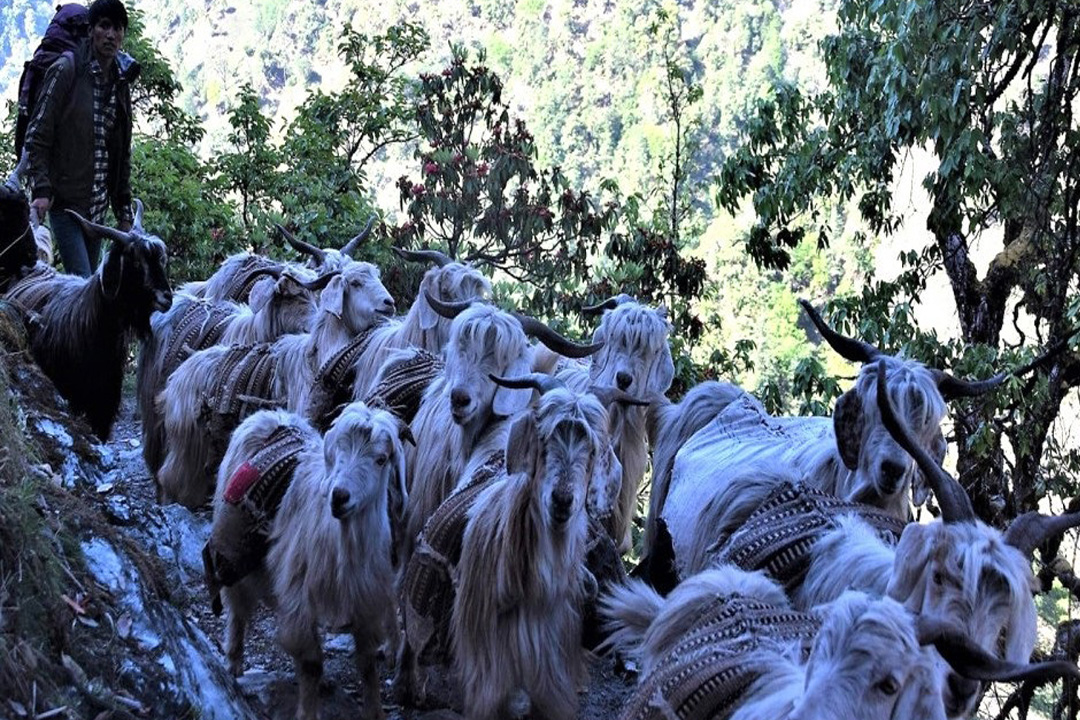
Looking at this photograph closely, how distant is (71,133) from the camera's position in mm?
8016

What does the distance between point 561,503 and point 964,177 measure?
3363 millimetres

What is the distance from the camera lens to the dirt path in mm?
4746

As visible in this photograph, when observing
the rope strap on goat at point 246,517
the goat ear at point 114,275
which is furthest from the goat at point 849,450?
the goat ear at point 114,275

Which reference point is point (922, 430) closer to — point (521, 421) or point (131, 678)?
point (521, 421)

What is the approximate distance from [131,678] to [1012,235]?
22.6 feet

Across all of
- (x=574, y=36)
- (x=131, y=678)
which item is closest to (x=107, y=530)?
(x=131, y=678)

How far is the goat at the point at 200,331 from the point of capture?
8.38 meters

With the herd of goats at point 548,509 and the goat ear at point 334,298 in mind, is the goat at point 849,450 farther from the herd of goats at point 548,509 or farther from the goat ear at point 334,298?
the goat ear at point 334,298

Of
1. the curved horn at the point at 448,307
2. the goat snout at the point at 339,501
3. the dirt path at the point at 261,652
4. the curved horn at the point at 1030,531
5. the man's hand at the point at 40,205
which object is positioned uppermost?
the man's hand at the point at 40,205

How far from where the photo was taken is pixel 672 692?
10.8 feet

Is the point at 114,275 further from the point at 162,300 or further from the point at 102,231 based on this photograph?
the point at 102,231

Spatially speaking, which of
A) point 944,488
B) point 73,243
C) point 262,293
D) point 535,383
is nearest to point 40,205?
point 73,243

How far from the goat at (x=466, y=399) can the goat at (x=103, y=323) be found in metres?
1.92

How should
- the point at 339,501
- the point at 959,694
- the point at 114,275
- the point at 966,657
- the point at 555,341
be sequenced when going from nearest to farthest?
the point at 966,657 → the point at 959,694 → the point at 339,501 → the point at 555,341 → the point at 114,275
